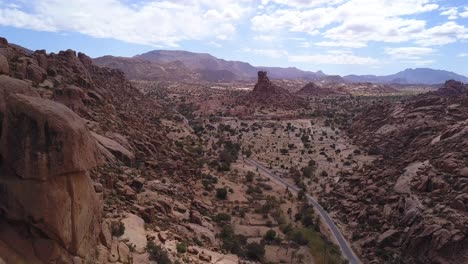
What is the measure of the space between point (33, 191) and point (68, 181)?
0.97 metres

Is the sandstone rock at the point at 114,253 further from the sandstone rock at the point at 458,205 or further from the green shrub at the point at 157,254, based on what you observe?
the sandstone rock at the point at 458,205

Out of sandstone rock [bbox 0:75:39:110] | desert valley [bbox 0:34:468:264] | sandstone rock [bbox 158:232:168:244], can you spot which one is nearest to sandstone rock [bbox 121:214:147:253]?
desert valley [bbox 0:34:468:264]

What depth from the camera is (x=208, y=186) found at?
113 feet

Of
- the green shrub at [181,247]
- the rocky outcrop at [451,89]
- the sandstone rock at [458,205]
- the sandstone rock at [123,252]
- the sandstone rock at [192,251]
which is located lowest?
the sandstone rock at [192,251]

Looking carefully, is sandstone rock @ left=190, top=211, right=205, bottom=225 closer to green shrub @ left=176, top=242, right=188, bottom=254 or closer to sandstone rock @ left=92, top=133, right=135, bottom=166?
green shrub @ left=176, top=242, right=188, bottom=254

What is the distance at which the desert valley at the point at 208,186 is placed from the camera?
1136 centimetres

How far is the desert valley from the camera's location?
11.4 meters

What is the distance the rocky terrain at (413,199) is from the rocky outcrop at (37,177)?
63.9 ft

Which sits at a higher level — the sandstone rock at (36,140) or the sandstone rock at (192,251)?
the sandstone rock at (36,140)

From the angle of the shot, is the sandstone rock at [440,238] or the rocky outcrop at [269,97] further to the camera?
the rocky outcrop at [269,97]

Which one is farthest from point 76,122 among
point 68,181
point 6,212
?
point 6,212

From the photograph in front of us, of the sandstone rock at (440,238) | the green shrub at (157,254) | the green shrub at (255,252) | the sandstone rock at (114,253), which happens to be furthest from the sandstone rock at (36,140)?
the sandstone rock at (440,238)

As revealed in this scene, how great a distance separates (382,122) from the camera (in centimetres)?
6028

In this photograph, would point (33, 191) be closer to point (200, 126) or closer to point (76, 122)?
point (76, 122)
